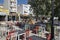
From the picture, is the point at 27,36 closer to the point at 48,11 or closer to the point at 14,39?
the point at 14,39

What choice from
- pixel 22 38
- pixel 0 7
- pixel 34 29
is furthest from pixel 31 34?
pixel 0 7

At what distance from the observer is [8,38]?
27.0 ft

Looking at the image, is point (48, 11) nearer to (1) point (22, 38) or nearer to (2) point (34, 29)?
(2) point (34, 29)

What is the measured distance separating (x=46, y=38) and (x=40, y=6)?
39.3ft

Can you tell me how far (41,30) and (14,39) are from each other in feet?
11.1

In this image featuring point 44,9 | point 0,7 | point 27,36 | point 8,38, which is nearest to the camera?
point 8,38

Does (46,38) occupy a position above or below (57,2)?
below

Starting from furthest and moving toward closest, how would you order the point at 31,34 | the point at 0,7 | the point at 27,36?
A: the point at 0,7, the point at 31,34, the point at 27,36

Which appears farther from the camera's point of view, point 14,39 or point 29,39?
point 29,39

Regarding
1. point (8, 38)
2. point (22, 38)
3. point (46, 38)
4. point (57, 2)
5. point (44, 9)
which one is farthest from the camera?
point (44, 9)

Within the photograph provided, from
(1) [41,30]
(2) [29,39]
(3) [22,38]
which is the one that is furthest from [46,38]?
(3) [22,38]

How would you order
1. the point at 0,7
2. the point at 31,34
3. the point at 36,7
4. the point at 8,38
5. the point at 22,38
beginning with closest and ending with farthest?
the point at 8,38 → the point at 22,38 → the point at 31,34 → the point at 36,7 → the point at 0,7

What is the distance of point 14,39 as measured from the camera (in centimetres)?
867

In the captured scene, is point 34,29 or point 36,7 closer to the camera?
point 34,29
